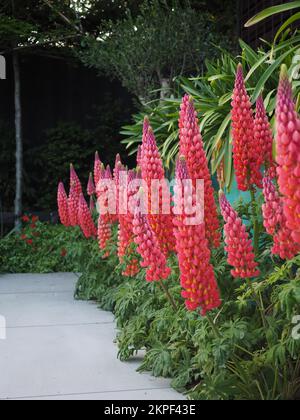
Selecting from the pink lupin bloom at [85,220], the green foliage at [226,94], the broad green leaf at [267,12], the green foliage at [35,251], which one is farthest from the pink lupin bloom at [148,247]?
the green foliage at [35,251]

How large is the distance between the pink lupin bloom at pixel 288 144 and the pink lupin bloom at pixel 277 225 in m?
0.49

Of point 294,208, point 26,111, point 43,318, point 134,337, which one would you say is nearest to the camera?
point 294,208

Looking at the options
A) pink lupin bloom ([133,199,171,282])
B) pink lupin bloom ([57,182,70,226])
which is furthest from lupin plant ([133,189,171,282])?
pink lupin bloom ([57,182,70,226])

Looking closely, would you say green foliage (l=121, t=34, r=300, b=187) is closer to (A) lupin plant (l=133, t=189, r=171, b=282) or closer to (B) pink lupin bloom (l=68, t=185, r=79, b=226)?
(B) pink lupin bloom (l=68, t=185, r=79, b=226)

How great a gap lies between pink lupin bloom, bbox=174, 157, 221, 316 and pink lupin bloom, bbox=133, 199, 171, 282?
0.71 ft

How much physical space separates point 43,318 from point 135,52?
4.19 meters

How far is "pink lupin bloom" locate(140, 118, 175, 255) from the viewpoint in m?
3.08

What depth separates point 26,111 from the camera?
10695 mm

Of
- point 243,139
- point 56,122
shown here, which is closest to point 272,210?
point 243,139

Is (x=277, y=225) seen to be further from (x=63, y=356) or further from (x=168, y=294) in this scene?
(x=63, y=356)

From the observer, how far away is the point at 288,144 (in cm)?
199

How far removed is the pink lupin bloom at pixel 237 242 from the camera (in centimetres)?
266
